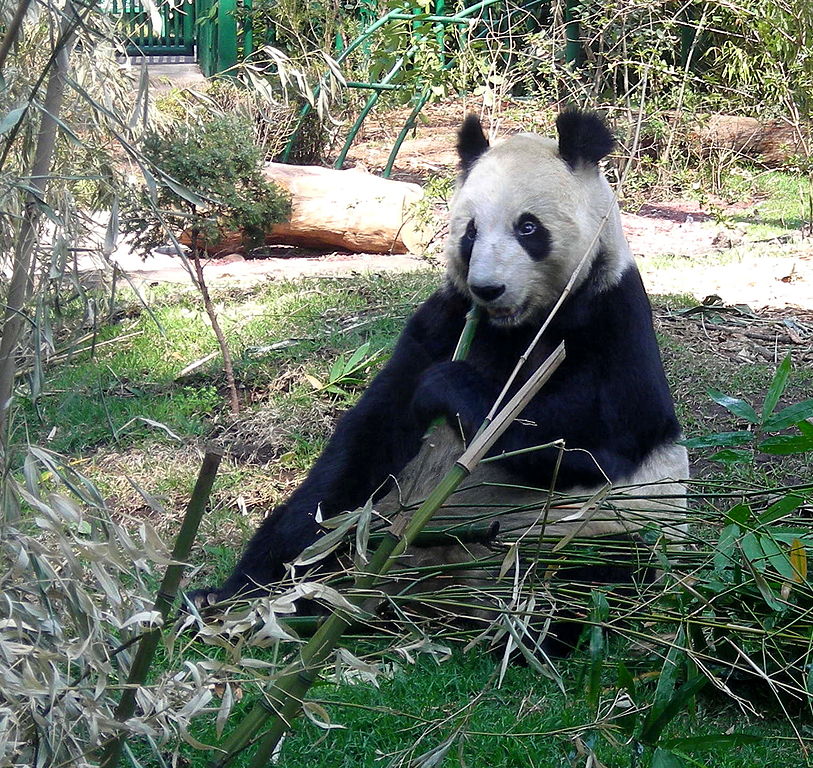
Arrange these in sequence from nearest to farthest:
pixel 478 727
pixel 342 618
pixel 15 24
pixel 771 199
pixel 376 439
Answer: pixel 15 24
pixel 342 618
pixel 478 727
pixel 376 439
pixel 771 199

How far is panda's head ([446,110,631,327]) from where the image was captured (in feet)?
12.3

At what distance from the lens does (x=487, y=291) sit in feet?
11.9

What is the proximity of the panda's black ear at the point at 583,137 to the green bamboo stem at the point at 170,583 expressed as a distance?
2316mm

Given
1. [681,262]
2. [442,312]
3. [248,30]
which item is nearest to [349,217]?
[681,262]

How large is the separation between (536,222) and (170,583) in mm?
2205

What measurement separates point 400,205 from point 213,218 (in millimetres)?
2957

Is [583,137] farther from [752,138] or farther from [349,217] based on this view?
[752,138]

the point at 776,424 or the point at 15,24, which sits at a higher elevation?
the point at 15,24

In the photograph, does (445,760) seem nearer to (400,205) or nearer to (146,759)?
(146,759)

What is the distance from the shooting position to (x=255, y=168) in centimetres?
670

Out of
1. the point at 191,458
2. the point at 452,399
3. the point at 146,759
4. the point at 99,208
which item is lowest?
the point at 191,458

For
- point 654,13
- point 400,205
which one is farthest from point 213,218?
point 654,13

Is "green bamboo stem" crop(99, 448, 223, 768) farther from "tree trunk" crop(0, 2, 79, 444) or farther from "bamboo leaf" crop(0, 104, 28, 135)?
"bamboo leaf" crop(0, 104, 28, 135)

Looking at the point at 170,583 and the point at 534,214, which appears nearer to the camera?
the point at 170,583
